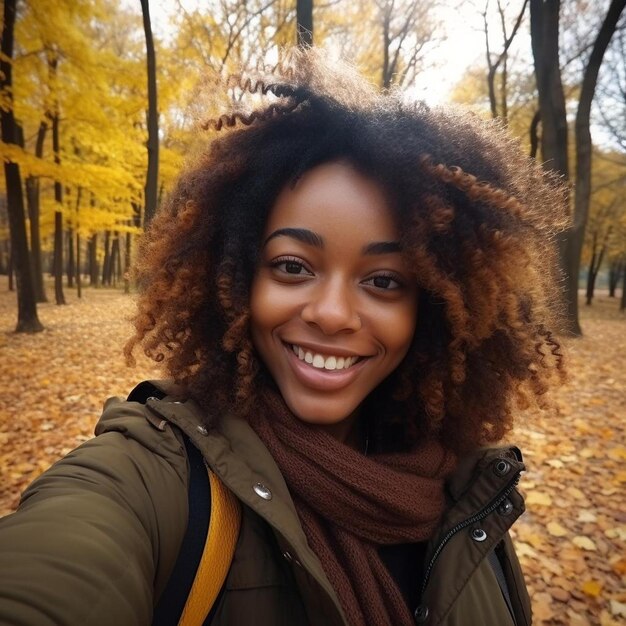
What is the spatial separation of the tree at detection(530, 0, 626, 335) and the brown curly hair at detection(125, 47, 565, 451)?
721 cm

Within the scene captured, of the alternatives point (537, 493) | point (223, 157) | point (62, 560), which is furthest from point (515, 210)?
point (537, 493)

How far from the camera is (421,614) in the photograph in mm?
1254

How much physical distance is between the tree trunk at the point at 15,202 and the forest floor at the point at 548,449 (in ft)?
1.98

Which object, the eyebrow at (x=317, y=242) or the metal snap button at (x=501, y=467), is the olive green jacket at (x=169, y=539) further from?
the eyebrow at (x=317, y=242)

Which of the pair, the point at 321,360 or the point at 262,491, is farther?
the point at 321,360

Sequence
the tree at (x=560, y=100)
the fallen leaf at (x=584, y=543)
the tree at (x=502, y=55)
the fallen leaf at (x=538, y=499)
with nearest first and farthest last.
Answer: the fallen leaf at (x=584, y=543), the fallen leaf at (x=538, y=499), the tree at (x=560, y=100), the tree at (x=502, y=55)

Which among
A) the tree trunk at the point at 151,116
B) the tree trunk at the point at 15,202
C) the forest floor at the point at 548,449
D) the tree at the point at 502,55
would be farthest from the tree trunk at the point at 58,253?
the tree at the point at 502,55

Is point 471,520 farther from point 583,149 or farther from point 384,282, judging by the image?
point 583,149

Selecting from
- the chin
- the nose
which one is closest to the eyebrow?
the nose

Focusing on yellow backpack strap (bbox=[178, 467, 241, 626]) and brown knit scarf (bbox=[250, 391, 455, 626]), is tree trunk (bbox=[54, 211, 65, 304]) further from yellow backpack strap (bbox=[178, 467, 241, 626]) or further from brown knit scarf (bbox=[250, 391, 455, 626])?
yellow backpack strap (bbox=[178, 467, 241, 626])

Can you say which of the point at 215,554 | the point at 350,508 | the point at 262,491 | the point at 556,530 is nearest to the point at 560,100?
the point at 556,530

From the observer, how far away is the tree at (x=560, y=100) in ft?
26.3

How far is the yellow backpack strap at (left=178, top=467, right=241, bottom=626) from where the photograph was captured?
0.99 meters

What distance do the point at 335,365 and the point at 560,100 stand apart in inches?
370
